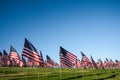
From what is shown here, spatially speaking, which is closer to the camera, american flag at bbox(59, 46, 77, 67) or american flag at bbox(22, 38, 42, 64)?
american flag at bbox(22, 38, 42, 64)

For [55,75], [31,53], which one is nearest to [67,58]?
[31,53]

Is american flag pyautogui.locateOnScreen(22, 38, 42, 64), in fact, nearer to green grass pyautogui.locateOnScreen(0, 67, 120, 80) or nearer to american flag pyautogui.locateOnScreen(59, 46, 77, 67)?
green grass pyautogui.locateOnScreen(0, 67, 120, 80)

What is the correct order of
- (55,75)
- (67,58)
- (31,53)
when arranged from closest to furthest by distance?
(31,53) → (67,58) → (55,75)

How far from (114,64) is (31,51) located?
9936 cm

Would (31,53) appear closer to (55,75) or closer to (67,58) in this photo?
(67,58)

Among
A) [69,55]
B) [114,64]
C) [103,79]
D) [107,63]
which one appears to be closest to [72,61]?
[69,55]

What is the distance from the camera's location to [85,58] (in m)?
47.9

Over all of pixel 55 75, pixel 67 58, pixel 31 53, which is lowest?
pixel 55 75

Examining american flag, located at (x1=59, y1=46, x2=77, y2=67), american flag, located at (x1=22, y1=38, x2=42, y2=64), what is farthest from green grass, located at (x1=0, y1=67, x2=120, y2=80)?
american flag, located at (x1=22, y1=38, x2=42, y2=64)

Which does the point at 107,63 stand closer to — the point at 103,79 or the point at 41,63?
the point at 103,79

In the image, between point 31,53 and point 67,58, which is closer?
point 31,53

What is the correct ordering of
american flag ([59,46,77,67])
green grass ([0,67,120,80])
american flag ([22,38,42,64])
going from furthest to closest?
green grass ([0,67,120,80]), american flag ([59,46,77,67]), american flag ([22,38,42,64])

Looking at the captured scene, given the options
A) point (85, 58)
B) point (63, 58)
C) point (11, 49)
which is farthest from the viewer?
point (85, 58)

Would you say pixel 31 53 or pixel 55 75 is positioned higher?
pixel 31 53
